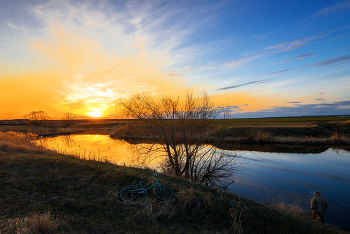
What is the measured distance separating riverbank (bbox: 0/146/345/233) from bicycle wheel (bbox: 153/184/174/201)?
0.70 ft

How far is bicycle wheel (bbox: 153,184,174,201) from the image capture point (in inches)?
252

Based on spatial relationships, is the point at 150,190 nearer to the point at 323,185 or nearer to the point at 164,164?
the point at 164,164

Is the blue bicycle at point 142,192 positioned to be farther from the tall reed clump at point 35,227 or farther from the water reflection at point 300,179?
the water reflection at point 300,179

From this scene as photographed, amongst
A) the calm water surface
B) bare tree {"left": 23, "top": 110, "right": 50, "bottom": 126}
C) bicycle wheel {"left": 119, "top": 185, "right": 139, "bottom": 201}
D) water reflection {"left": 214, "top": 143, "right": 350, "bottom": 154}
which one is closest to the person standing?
the calm water surface

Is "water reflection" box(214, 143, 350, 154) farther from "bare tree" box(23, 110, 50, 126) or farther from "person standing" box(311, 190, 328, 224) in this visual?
"bare tree" box(23, 110, 50, 126)

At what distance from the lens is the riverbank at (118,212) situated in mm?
4832

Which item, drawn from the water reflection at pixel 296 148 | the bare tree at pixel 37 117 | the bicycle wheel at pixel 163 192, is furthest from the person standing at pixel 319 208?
the bare tree at pixel 37 117

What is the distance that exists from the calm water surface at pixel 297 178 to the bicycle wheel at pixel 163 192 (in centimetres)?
522

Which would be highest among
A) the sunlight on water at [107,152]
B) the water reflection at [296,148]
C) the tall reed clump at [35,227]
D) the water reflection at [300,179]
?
the tall reed clump at [35,227]

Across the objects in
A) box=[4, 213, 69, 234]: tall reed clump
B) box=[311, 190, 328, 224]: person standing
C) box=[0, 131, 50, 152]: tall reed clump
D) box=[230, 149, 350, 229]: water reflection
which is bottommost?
box=[230, 149, 350, 229]: water reflection

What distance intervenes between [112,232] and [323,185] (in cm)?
1355

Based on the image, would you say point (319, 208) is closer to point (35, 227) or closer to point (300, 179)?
point (300, 179)

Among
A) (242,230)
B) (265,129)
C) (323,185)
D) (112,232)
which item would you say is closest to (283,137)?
(265,129)

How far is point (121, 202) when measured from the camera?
6.14 metres
